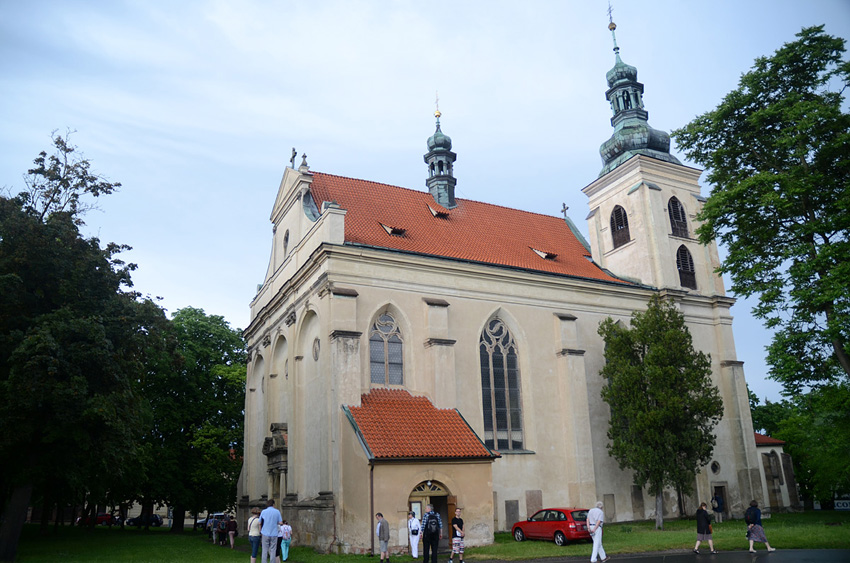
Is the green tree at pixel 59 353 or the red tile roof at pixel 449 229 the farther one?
the red tile roof at pixel 449 229

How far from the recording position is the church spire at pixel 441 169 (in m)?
30.8

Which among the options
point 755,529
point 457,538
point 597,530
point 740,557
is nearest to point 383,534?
point 457,538

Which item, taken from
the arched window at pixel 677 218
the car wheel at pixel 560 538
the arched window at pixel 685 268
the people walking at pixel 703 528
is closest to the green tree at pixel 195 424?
the car wheel at pixel 560 538

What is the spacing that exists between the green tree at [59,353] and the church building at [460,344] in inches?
246

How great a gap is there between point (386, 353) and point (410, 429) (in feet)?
11.1

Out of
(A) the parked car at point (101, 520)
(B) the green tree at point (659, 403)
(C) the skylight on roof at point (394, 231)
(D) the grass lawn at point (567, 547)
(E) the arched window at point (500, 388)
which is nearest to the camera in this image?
(D) the grass lawn at point (567, 547)

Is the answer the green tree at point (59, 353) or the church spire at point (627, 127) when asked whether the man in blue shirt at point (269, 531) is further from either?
the church spire at point (627, 127)

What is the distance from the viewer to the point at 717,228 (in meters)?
21.5

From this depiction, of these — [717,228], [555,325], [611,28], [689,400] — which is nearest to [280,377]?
[555,325]

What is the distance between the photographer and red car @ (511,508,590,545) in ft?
63.3

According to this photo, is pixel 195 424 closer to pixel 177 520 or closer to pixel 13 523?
pixel 177 520

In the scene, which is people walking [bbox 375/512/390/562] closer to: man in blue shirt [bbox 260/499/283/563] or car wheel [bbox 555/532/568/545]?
man in blue shirt [bbox 260/499/283/563]

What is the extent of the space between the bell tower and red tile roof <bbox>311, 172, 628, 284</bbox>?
1565mm

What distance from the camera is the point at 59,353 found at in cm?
1745
